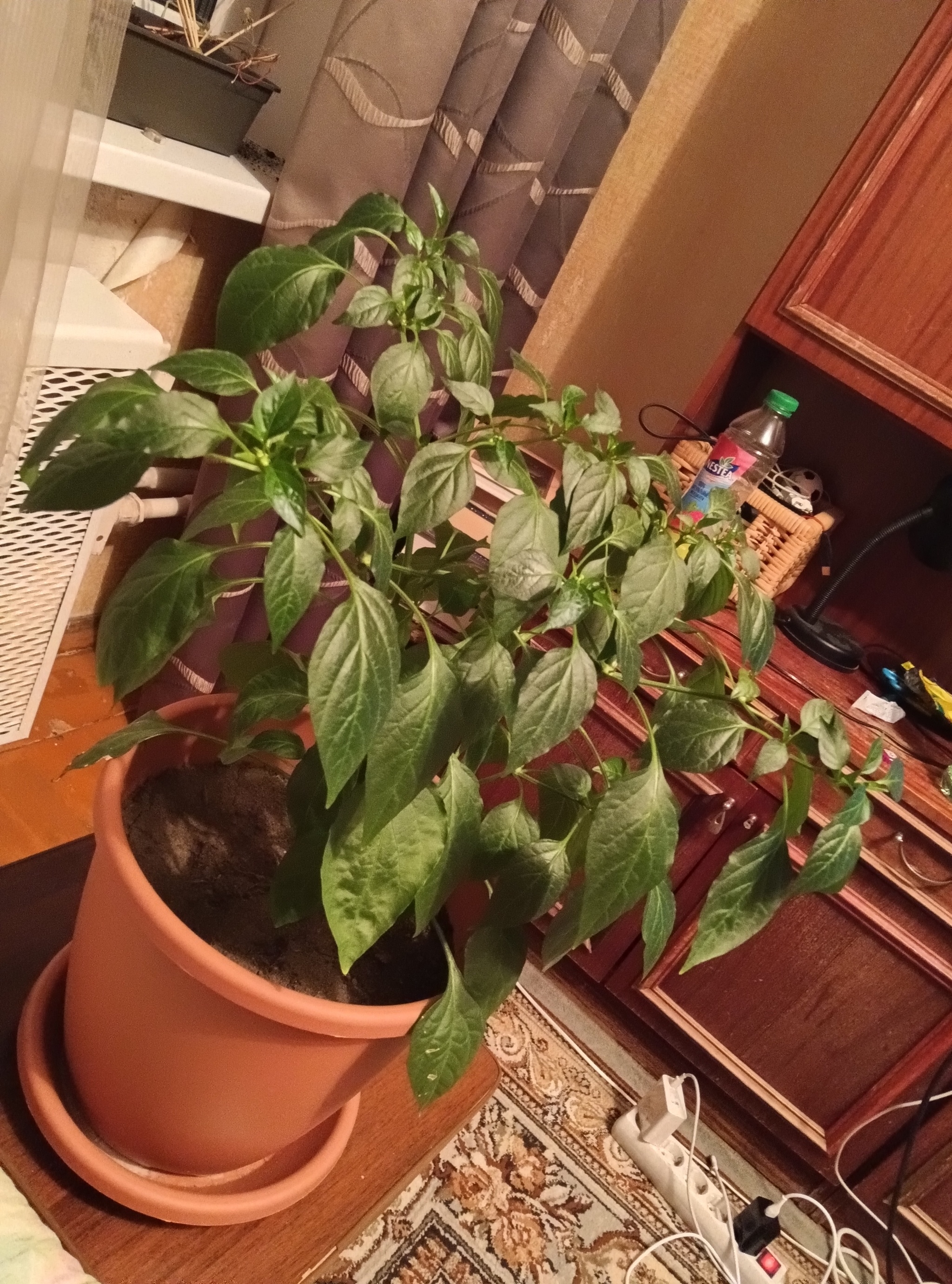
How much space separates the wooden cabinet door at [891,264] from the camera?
1.03 m

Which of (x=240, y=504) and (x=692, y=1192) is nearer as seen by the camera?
(x=240, y=504)

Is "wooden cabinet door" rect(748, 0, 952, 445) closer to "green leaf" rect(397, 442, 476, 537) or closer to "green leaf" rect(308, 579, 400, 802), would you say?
"green leaf" rect(397, 442, 476, 537)

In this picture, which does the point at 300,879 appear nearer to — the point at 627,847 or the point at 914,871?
the point at 627,847

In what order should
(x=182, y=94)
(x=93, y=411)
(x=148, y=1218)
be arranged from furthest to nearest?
(x=182, y=94), (x=148, y=1218), (x=93, y=411)

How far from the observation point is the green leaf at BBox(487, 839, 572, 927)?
0.50 meters

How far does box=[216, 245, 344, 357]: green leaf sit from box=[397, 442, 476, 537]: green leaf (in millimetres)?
88

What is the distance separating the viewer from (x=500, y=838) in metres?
0.52

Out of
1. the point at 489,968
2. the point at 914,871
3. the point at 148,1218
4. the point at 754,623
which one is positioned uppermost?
the point at 754,623

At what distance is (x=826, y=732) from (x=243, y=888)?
376 mm

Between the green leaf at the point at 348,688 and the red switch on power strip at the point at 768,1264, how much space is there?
3.81ft

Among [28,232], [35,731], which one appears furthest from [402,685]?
[35,731]

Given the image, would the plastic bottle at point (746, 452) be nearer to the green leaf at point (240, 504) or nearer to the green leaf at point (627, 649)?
the green leaf at point (627, 649)

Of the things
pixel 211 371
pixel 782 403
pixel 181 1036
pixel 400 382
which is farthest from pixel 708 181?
pixel 181 1036

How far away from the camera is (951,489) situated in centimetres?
122
